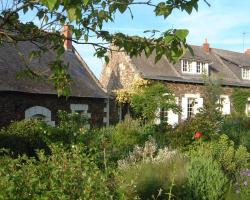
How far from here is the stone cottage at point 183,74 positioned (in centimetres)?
2580

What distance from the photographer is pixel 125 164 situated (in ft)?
26.5

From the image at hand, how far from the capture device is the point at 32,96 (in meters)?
16.9

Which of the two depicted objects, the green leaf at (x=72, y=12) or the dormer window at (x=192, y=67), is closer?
the green leaf at (x=72, y=12)

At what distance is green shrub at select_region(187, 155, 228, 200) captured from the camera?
21.8 ft

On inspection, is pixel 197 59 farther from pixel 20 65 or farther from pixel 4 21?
pixel 4 21

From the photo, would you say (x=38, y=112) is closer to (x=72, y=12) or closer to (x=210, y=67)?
(x=72, y=12)

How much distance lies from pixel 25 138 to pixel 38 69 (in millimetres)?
7050

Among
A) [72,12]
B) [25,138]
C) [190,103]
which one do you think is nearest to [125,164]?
[25,138]

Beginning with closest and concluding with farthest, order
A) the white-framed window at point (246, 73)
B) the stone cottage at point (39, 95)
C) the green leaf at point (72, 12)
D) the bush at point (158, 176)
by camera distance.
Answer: the green leaf at point (72, 12) → the bush at point (158, 176) → the stone cottage at point (39, 95) → the white-framed window at point (246, 73)

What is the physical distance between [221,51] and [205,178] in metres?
28.7

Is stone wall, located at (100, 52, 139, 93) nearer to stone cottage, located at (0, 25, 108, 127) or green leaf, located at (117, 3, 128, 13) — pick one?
stone cottage, located at (0, 25, 108, 127)

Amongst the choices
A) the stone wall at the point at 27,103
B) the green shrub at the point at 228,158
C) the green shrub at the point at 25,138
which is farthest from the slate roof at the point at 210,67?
the green shrub at the point at 228,158

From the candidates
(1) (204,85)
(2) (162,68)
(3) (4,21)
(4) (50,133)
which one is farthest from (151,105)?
(3) (4,21)

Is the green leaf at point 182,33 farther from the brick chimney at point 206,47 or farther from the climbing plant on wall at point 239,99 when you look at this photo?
the brick chimney at point 206,47
